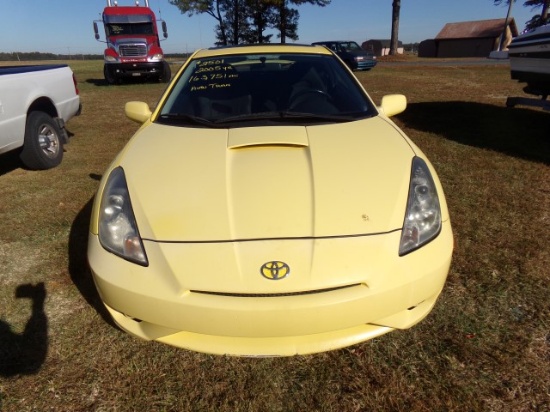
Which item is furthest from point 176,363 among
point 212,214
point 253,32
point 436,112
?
point 253,32

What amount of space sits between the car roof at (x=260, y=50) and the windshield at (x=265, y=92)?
0.26 feet

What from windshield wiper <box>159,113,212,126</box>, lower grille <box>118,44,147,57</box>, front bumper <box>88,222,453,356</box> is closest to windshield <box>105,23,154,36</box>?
lower grille <box>118,44,147,57</box>

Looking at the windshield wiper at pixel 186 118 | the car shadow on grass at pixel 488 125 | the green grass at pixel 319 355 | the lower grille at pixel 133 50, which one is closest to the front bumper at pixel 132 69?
the lower grille at pixel 133 50

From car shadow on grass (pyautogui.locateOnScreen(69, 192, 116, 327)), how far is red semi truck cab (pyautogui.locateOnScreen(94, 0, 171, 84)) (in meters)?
12.0

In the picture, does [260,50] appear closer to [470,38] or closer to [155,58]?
[155,58]

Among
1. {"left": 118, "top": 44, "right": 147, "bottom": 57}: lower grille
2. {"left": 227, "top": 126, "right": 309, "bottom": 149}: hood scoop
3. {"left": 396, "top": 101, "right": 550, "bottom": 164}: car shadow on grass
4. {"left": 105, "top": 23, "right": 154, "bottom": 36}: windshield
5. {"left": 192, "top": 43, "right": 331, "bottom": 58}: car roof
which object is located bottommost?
{"left": 396, "top": 101, "right": 550, "bottom": 164}: car shadow on grass

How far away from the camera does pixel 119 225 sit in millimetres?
1703

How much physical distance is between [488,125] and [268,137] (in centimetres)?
566

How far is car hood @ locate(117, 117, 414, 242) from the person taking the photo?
5.26 ft

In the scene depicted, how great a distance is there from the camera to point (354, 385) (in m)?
1.73

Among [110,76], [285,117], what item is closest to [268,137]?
[285,117]

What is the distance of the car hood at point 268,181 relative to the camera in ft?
5.26

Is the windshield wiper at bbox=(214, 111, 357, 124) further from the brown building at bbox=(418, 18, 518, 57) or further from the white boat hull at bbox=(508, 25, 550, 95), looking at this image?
the brown building at bbox=(418, 18, 518, 57)

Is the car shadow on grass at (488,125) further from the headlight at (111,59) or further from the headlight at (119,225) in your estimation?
the headlight at (111,59)
